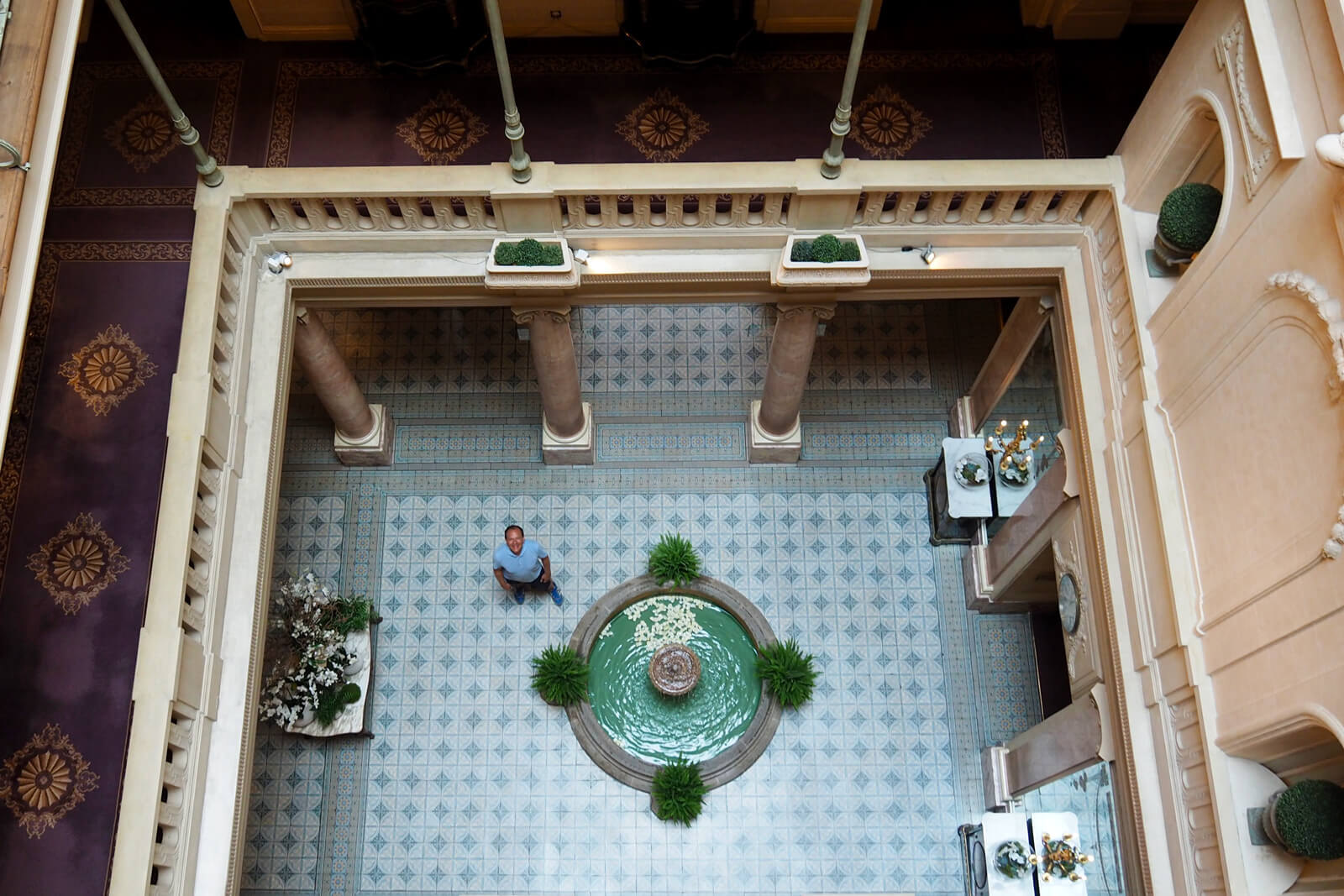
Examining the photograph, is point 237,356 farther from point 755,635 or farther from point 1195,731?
point 1195,731

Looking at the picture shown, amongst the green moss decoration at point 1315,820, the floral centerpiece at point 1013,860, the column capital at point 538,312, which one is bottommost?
the floral centerpiece at point 1013,860

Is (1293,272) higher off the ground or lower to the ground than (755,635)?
higher

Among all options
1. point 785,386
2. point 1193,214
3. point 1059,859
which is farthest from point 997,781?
point 1193,214

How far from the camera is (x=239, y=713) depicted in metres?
7.57

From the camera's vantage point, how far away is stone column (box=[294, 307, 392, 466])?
1011 cm

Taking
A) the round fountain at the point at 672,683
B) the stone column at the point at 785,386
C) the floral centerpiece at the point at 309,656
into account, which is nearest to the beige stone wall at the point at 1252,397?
the stone column at the point at 785,386

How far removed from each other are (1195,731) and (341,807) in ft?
26.7

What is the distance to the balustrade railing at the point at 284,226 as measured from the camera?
7.02 metres

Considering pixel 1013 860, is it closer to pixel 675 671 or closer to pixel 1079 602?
pixel 1079 602

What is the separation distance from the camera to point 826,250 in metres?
8.34

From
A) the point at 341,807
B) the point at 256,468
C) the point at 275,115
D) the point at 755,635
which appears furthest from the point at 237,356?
the point at 755,635

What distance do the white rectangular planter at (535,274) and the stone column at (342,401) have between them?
2.04 m

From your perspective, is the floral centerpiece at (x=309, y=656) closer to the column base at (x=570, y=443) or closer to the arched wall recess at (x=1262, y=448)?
the column base at (x=570, y=443)

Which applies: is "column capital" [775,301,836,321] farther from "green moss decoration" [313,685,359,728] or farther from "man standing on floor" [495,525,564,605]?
"green moss decoration" [313,685,359,728]
